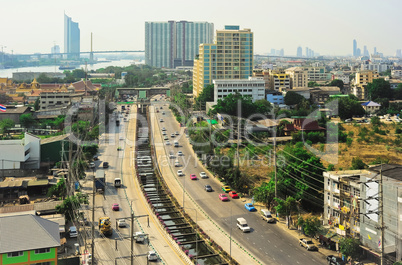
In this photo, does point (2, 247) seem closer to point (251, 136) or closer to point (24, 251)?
point (24, 251)

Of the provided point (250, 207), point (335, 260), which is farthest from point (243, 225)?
point (335, 260)

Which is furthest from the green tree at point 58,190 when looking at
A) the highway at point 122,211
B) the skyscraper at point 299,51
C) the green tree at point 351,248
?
the skyscraper at point 299,51

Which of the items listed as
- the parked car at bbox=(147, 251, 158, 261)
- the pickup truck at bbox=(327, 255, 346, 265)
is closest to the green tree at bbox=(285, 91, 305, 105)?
the pickup truck at bbox=(327, 255, 346, 265)

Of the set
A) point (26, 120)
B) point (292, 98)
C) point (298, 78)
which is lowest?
point (26, 120)

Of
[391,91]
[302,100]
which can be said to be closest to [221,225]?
[302,100]

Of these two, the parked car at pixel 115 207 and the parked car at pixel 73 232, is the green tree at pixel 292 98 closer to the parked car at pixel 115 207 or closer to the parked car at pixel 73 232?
the parked car at pixel 115 207

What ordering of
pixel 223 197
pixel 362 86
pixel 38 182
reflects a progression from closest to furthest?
1. pixel 223 197
2. pixel 38 182
3. pixel 362 86

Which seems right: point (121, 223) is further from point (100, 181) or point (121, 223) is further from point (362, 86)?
point (362, 86)

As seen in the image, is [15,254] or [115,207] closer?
[15,254]
